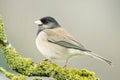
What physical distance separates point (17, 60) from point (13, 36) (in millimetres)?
2543

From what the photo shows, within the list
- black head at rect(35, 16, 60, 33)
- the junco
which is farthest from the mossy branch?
black head at rect(35, 16, 60, 33)

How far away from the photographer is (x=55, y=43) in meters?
2.96

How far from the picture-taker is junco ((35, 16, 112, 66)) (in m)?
2.90

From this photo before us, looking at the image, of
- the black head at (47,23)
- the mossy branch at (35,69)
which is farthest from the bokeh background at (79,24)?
the mossy branch at (35,69)

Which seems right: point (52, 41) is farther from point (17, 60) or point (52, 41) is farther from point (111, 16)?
point (111, 16)

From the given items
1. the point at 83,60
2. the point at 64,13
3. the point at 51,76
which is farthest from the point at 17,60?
the point at 64,13

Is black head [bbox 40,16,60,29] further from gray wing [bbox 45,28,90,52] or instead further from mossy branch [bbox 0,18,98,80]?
mossy branch [bbox 0,18,98,80]

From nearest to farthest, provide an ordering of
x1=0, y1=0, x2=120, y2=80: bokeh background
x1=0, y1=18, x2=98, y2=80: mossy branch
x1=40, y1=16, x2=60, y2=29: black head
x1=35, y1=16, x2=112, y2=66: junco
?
x1=0, y1=18, x2=98, y2=80: mossy branch → x1=35, y1=16, x2=112, y2=66: junco → x1=40, y1=16, x2=60, y2=29: black head → x1=0, y1=0, x2=120, y2=80: bokeh background

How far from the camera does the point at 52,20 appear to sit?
3037mm

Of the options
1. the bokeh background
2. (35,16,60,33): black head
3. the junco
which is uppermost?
(35,16,60,33): black head

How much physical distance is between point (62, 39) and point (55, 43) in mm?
35

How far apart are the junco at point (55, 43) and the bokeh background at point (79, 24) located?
1763 millimetres

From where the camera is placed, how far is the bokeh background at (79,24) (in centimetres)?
506

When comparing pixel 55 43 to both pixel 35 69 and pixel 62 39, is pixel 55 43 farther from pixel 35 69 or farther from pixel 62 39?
pixel 35 69
